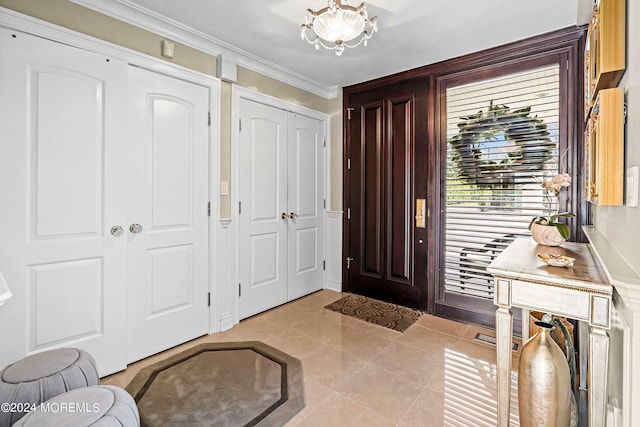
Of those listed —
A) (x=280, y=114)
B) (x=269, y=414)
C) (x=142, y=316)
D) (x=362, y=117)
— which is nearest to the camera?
(x=269, y=414)

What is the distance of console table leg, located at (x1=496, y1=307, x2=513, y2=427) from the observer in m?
1.54

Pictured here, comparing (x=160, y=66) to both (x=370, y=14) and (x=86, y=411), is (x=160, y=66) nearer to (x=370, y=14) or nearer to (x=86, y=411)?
(x=370, y=14)

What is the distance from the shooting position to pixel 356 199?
381 centimetres

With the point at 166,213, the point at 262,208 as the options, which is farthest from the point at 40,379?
the point at 262,208

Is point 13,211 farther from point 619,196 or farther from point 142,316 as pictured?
point 619,196

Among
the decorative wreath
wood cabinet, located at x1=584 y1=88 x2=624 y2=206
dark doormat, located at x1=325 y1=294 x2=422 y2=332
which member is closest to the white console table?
wood cabinet, located at x1=584 y1=88 x2=624 y2=206

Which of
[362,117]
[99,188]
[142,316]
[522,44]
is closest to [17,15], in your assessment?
[99,188]

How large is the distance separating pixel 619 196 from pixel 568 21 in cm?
200

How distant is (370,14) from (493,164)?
162 centimetres

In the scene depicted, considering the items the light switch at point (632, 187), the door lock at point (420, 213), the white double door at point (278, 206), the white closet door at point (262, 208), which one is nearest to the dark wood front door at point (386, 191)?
the door lock at point (420, 213)

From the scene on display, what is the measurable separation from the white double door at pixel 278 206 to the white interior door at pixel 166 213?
44cm

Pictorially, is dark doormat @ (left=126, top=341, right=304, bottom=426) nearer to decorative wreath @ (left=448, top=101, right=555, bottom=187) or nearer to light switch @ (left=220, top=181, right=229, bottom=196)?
light switch @ (left=220, top=181, right=229, bottom=196)

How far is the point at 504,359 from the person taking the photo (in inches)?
61.2

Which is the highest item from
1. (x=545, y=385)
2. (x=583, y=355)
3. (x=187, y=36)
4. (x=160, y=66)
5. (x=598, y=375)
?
(x=187, y=36)
